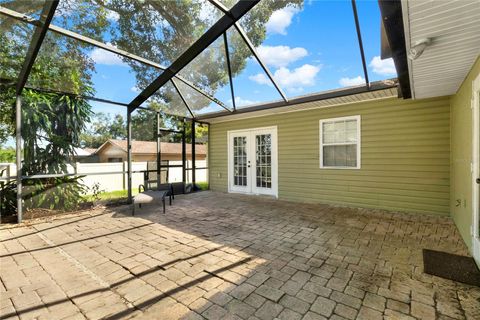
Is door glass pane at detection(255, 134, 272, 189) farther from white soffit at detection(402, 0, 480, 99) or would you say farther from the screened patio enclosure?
white soffit at detection(402, 0, 480, 99)

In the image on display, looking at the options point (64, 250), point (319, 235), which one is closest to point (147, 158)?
point (64, 250)

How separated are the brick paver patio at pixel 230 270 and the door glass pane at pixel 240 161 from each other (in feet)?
10.1

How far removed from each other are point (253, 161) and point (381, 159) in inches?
134

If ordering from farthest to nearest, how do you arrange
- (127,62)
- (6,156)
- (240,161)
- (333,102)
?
(240,161) → (6,156) → (333,102) → (127,62)

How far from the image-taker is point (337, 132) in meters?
5.52

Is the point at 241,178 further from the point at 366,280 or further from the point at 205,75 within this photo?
the point at 366,280

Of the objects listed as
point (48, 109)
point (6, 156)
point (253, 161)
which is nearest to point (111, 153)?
point (6, 156)

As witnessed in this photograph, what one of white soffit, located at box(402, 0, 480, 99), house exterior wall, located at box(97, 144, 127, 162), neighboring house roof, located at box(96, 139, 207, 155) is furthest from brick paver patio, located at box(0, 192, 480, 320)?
house exterior wall, located at box(97, 144, 127, 162)

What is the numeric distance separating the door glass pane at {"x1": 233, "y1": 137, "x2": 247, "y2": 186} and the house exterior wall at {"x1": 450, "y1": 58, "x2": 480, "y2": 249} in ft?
16.0

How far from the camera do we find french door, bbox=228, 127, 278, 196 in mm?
6632

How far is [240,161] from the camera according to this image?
7.40 meters

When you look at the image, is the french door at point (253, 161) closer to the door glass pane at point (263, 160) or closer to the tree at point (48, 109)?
the door glass pane at point (263, 160)

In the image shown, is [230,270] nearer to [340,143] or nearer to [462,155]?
[462,155]

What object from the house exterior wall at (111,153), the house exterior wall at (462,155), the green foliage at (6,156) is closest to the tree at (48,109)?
the green foliage at (6,156)
